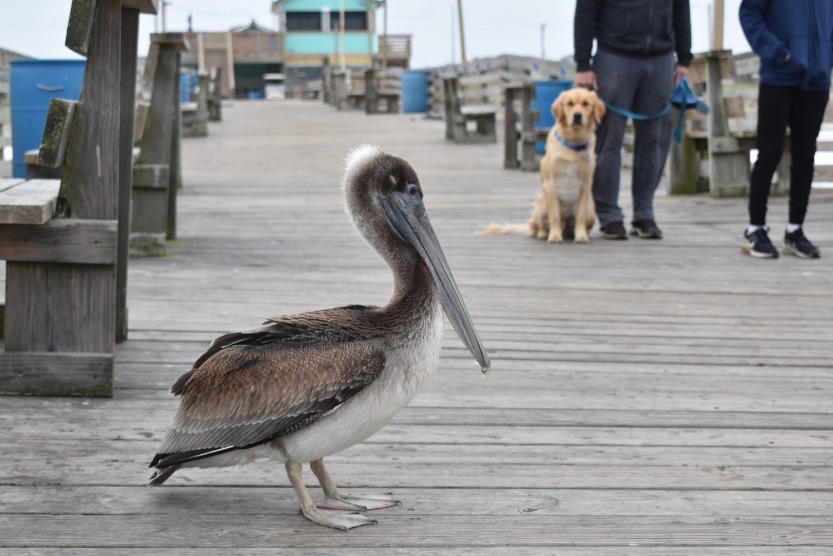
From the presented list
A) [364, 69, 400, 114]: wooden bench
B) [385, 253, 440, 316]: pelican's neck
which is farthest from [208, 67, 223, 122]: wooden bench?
[385, 253, 440, 316]: pelican's neck

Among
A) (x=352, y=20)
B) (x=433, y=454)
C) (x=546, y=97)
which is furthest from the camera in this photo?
(x=352, y=20)

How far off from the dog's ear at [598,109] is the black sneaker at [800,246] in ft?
5.12

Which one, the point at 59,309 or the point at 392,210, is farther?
the point at 59,309

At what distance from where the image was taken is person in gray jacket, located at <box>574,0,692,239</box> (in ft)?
25.7

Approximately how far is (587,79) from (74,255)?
4.88 metres

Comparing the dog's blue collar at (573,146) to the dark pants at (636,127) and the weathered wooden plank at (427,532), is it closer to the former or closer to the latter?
the dark pants at (636,127)

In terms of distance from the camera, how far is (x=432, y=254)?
2980mm

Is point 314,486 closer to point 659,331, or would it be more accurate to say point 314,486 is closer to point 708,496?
point 708,496

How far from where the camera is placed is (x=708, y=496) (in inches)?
124

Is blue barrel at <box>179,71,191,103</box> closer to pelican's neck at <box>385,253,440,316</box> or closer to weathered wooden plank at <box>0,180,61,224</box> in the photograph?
weathered wooden plank at <box>0,180,61,224</box>

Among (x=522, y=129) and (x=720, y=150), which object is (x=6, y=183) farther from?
(x=522, y=129)

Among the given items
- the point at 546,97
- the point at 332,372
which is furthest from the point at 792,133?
the point at 546,97

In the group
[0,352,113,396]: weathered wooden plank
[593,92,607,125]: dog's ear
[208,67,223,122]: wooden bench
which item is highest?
[208,67,223,122]: wooden bench

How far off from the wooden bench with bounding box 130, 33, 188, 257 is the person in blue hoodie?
3.60 metres
